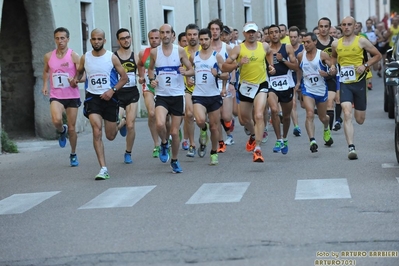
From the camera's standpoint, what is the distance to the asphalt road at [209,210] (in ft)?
24.8

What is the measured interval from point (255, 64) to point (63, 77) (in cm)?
271

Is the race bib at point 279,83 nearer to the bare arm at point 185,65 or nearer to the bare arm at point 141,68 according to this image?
the bare arm at point 141,68

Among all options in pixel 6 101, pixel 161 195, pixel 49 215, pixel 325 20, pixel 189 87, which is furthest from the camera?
pixel 6 101

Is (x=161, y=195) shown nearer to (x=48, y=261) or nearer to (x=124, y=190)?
(x=124, y=190)

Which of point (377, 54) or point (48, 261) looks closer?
point (48, 261)

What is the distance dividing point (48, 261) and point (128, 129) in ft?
25.6

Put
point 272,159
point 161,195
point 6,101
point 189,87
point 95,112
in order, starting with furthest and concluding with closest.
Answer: point 6,101
point 189,87
point 272,159
point 95,112
point 161,195

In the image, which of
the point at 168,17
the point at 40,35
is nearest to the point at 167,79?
the point at 40,35

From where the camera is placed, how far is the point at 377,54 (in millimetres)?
14219

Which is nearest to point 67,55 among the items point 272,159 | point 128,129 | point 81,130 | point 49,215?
point 128,129

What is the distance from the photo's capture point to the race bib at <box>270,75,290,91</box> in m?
16.0

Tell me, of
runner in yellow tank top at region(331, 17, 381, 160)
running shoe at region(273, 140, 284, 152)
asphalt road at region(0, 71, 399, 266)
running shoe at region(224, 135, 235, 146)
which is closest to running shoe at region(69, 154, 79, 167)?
asphalt road at region(0, 71, 399, 266)

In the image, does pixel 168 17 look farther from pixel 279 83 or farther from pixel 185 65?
pixel 185 65

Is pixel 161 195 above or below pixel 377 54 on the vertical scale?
below
